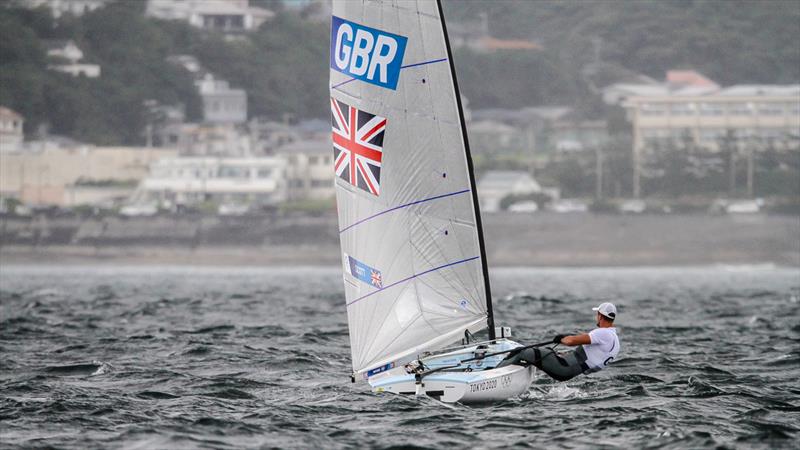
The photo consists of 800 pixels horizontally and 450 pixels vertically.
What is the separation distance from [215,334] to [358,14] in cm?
1251

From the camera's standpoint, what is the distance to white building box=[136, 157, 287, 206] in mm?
104875

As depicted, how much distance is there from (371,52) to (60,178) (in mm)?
91212

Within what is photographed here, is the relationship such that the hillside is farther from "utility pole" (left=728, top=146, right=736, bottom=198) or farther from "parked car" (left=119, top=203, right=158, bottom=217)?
"parked car" (left=119, top=203, right=158, bottom=217)

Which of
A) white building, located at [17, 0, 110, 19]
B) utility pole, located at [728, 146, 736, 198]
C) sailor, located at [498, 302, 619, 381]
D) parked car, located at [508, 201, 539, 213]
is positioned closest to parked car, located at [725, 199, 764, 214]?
utility pole, located at [728, 146, 736, 198]

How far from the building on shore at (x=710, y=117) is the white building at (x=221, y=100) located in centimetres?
3066

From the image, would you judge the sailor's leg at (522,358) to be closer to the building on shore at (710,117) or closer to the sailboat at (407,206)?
the sailboat at (407,206)

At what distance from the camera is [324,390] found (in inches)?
744

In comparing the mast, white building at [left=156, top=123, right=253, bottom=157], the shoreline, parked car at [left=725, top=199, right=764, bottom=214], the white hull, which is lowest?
Result: the shoreline

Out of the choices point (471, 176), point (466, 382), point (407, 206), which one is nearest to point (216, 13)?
point (407, 206)

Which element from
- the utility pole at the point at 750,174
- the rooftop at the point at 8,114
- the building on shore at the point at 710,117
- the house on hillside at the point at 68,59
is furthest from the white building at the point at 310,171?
the utility pole at the point at 750,174

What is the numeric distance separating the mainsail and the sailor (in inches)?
32.5

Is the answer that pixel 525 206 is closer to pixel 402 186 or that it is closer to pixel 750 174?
pixel 750 174

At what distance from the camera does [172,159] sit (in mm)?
107500

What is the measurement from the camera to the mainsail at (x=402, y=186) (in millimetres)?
17125
